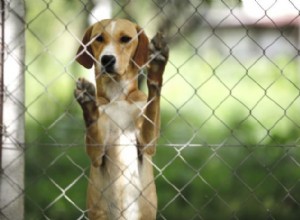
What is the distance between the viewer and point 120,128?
361cm

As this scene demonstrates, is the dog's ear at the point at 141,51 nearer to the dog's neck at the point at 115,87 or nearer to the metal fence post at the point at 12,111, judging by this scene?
the dog's neck at the point at 115,87

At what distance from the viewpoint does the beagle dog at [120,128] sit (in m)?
3.53

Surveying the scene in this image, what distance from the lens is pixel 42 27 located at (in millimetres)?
6301

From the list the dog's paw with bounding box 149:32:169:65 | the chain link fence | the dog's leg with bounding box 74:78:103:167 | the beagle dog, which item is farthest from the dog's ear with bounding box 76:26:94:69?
the dog's paw with bounding box 149:32:169:65

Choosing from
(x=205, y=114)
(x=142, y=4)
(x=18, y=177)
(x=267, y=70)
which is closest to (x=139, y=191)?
(x=18, y=177)

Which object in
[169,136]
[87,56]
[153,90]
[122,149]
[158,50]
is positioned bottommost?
[169,136]

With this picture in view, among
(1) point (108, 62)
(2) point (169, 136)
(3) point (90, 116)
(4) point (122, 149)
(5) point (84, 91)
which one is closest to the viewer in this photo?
(5) point (84, 91)

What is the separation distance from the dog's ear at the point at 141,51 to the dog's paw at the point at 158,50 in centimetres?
35

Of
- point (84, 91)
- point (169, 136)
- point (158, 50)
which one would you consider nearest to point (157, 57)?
point (158, 50)

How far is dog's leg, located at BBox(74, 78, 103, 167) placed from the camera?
321cm

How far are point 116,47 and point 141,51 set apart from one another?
0.43 ft

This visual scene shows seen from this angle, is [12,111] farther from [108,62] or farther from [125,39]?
[125,39]

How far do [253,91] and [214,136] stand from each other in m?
1.68

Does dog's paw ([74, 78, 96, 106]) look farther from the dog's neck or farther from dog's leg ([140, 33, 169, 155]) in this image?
the dog's neck
